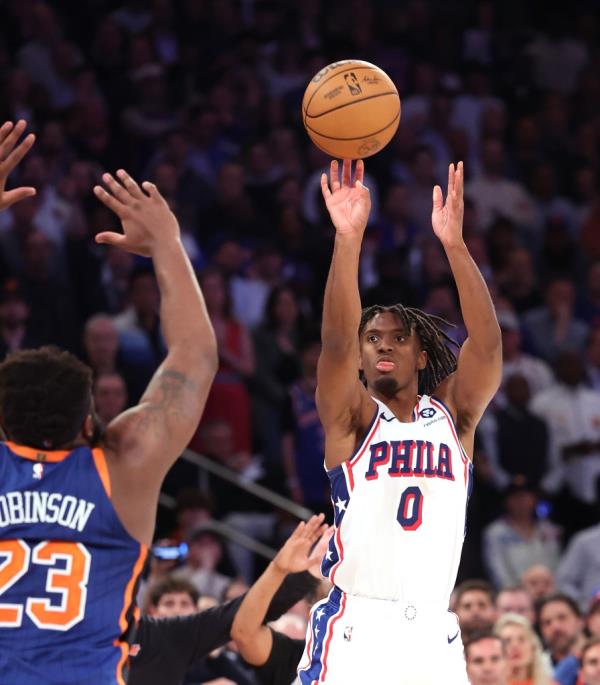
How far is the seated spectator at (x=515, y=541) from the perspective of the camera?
1113cm

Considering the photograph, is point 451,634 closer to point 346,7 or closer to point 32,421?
point 32,421

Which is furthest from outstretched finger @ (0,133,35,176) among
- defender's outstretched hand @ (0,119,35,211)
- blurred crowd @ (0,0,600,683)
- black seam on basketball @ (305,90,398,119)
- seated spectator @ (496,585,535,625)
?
seated spectator @ (496,585,535,625)

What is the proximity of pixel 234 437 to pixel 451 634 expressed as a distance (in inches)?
236

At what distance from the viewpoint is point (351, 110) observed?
6027mm

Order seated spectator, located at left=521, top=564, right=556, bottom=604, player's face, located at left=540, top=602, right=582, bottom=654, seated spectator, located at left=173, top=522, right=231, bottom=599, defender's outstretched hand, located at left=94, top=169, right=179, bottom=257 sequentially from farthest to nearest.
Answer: seated spectator, located at left=521, top=564, right=556, bottom=604, seated spectator, located at left=173, top=522, right=231, bottom=599, player's face, located at left=540, top=602, right=582, bottom=654, defender's outstretched hand, located at left=94, top=169, right=179, bottom=257

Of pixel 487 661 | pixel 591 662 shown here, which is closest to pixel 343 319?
pixel 487 661

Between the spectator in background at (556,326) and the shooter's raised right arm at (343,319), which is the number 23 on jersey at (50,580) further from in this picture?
the spectator in background at (556,326)

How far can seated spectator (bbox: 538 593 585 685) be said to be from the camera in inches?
363

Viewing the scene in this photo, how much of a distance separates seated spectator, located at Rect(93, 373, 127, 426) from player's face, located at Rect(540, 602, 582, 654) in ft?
10.6

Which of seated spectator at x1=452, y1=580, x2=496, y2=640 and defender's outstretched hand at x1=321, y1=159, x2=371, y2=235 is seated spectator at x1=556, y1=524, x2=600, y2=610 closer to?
seated spectator at x1=452, y1=580, x2=496, y2=640

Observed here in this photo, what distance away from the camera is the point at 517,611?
977 centimetres

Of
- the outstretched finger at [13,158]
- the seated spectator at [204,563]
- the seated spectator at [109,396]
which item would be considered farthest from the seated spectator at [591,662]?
the outstretched finger at [13,158]

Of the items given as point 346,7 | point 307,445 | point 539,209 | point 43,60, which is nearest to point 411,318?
point 307,445

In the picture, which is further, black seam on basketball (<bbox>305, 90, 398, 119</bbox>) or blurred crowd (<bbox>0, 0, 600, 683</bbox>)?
blurred crowd (<bbox>0, 0, 600, 683</bbox>)
